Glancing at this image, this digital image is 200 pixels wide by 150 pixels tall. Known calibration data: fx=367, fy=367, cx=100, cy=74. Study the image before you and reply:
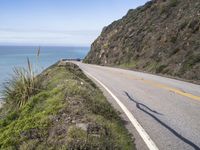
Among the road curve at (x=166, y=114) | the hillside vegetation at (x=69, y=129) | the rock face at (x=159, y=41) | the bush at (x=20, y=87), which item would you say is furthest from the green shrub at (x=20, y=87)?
the rock face at (x=159, y=41)

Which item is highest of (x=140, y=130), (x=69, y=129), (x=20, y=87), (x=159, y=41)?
(x=159, y=41)

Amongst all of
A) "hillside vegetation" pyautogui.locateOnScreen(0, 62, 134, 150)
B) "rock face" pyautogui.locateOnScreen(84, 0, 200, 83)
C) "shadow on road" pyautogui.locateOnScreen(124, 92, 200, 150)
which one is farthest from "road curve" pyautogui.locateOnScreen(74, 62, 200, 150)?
"rock face" pyautogui.locateOnScreen(84, 0, 200, 83)

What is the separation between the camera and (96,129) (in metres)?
6.97

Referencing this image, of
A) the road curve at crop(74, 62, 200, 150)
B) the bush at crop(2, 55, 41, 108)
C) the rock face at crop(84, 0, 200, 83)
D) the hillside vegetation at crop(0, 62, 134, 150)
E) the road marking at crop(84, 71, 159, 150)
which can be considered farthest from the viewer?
the rock face at crop(84, 0, 200, 83)

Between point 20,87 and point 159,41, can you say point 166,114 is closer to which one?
point 20,87

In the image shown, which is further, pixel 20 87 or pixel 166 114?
pixel 20 87

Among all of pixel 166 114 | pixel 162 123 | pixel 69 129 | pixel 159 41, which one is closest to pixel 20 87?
pixel 166 114

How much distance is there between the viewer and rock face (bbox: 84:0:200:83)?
85.3 ft

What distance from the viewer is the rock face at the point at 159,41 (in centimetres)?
2598

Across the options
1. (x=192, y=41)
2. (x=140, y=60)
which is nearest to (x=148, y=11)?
(x=140, y=60)

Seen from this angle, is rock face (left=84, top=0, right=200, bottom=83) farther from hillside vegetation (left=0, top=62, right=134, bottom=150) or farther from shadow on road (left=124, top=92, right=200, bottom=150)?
hillside vegetation (left=0, top=62, right=134, bottom=150)

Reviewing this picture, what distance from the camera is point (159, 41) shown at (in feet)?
112

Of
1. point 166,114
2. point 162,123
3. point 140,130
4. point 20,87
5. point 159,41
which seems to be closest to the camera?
point 140,130

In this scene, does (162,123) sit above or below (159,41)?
below
